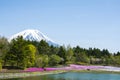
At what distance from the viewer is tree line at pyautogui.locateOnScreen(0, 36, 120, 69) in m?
60.4

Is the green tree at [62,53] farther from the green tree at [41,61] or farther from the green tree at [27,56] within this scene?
Answer: the green tree at [27,56]

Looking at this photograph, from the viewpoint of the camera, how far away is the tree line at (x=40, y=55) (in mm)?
60375

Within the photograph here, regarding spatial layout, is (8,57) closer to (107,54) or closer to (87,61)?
(87,61)

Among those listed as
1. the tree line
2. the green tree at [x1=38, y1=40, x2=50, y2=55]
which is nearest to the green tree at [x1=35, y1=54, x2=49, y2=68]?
the tree line

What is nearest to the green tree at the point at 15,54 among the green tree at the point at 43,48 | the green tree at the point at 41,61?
the green tree at the point at 41,61

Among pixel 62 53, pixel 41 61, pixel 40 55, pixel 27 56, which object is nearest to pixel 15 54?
pixel 27 56

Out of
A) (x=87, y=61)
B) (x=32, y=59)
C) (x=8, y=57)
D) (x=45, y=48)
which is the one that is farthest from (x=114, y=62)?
(x=8, y=57)

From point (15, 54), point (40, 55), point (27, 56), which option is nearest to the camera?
point (15, 54)

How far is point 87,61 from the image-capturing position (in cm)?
11131

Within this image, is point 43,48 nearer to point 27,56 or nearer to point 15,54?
point 27,56

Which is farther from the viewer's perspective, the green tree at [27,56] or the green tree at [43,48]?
the green tree at [43,48]

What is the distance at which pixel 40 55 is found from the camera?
3285 inches

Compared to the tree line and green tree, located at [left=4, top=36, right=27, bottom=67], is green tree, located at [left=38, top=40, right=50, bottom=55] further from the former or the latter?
green tree, located at [left=4, top=36, right=27, bottom=67]

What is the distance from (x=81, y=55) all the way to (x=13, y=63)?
172 ft
